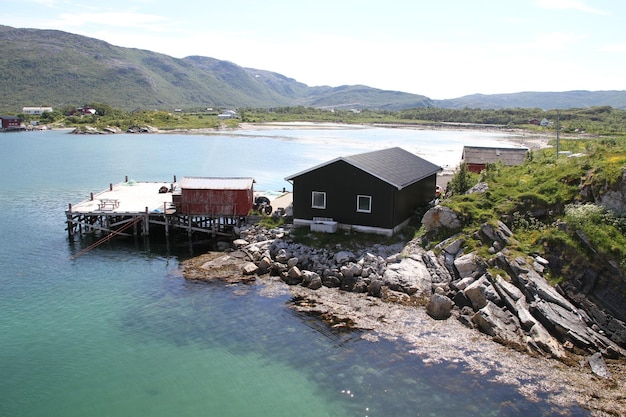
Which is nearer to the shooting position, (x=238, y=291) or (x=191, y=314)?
(x=191, y=314)

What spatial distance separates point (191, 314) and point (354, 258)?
8476 mm

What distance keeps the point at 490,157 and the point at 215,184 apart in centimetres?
2334

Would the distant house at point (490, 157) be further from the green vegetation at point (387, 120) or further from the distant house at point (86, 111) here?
the distant house at point (86, 111)

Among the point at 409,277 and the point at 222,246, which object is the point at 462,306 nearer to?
the point at 409,277

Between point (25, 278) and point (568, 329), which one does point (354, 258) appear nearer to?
point (568, 329)

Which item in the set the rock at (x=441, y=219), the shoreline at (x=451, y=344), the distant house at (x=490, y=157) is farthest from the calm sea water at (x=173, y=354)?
the distant house at (x=490, y=157)

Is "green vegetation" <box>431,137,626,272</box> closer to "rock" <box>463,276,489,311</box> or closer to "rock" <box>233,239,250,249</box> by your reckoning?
"rock" <box>463,276,489,311</box>

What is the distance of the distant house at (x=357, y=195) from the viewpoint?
28.8 metres

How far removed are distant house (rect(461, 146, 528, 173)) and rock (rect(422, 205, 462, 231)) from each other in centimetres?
1635

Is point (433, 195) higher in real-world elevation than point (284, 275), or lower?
higher

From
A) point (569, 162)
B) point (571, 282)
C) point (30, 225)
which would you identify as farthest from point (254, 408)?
point (30, 225)

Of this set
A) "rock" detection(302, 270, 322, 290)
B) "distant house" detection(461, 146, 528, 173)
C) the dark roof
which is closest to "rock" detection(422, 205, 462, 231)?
the dark roof

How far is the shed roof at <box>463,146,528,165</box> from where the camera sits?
141 feet

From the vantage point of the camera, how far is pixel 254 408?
56.0ft
